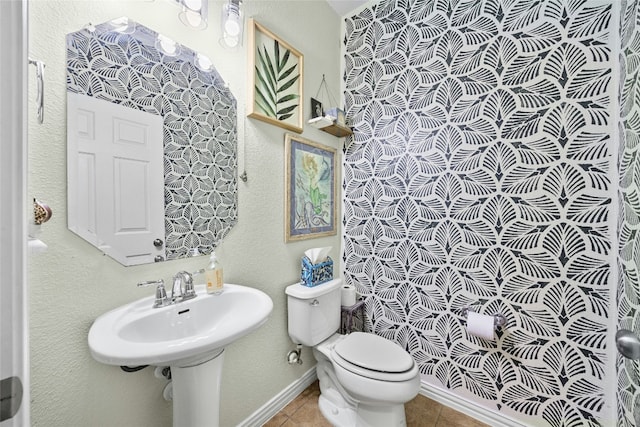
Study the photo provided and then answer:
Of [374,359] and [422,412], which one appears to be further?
[422,412]

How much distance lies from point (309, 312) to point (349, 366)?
0.33 m

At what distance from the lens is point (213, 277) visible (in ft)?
3.42

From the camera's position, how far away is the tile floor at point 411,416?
1355 millimetres

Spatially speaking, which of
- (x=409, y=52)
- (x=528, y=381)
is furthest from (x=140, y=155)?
(x=528, y=381)

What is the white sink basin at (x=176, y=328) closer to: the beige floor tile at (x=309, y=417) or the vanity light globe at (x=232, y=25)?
the beige floor tile at (x=309, y=417)

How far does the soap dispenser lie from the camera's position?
1038 millimetres

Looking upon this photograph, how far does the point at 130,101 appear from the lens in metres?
0.90

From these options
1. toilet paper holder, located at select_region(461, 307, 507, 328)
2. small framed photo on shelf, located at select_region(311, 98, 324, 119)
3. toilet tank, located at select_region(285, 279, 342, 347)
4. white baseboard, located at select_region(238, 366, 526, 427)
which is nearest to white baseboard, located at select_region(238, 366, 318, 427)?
white baseboard, located at select_region(238, 366, 526, 427)

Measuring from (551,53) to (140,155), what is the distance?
1891mm

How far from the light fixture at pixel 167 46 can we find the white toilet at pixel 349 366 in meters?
1.23

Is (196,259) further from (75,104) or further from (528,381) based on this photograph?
(528,381)

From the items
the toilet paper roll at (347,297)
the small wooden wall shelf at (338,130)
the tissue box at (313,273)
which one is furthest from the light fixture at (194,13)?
the toilet paper roll at (347,297)

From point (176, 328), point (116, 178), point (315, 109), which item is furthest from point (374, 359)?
point (315, 109)

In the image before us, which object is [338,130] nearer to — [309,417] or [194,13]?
[194,13]
